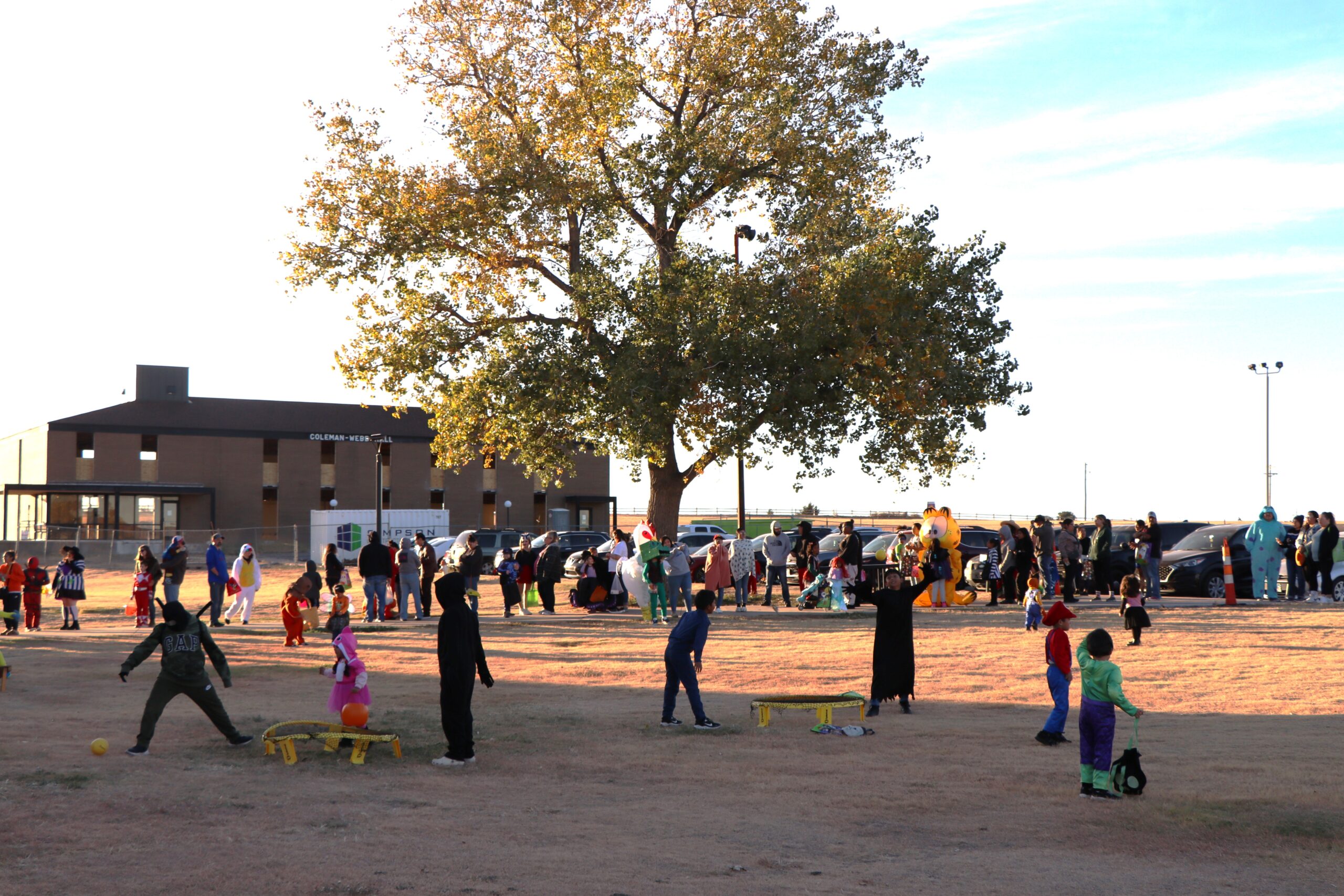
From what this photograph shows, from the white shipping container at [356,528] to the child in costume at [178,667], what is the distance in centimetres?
3270

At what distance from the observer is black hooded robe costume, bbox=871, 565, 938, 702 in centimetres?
1245

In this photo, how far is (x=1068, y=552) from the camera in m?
24.0

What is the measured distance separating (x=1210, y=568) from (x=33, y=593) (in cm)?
2376

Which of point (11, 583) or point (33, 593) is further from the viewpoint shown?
point (33, 593)

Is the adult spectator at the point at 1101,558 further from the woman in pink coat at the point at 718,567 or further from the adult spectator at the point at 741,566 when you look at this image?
the woman in pink coat at the point at 718,567

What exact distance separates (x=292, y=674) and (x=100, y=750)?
6.17 meters

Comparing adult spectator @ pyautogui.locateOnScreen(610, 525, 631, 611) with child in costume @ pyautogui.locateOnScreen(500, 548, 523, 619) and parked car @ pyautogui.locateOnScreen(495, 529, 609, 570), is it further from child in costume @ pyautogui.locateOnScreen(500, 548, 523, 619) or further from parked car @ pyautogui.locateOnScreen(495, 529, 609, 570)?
parked car @ pyautogui.locateOnScreen(495, 529, 609, 570)

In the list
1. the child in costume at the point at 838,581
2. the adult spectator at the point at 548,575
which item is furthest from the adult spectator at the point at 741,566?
the adult spectator at the point at 548,575

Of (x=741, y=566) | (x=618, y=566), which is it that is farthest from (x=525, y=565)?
(x=741, y=566)

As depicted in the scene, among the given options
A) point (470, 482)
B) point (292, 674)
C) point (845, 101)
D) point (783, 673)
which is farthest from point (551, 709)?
point (470, 482)

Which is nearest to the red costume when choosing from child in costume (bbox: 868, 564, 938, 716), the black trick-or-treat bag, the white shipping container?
child in costume (bbox: 868, 564, 938, 716)

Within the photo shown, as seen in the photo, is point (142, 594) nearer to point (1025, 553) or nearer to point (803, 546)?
point (803, 546)

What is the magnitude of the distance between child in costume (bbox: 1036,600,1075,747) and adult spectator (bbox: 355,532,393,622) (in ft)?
46.1

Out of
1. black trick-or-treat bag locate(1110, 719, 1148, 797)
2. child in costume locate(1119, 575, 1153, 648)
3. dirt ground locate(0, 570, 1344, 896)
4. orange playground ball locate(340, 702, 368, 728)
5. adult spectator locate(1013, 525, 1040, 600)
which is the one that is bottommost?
dirt ground locate(0, 570, 1344, 896)
